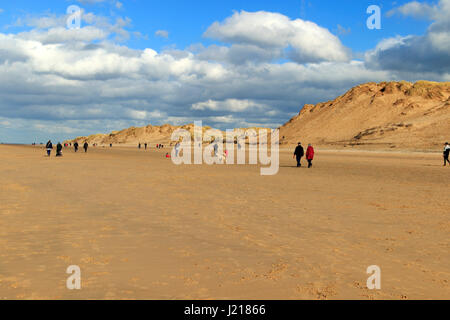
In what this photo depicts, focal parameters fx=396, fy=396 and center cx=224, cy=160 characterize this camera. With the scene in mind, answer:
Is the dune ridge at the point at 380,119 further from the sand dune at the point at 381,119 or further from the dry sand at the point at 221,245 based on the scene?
the dry sand at the point at 221,245

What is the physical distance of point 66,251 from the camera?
6.88m

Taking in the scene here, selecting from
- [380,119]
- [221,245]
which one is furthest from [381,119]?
[221,245]

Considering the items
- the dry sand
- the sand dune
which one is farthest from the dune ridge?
the dry sand

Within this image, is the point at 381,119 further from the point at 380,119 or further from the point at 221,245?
the point at 221,245

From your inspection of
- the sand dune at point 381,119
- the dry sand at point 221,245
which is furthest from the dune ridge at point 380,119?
the dry sand at point 221,245

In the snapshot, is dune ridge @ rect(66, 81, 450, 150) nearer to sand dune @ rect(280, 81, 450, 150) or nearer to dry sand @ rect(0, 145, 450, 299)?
sand dune @ rect(280, 81, 450, 150)

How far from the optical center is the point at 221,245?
24.7ft

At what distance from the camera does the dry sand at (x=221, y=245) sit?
5309 mm

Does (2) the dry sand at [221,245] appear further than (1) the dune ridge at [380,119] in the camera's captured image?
No

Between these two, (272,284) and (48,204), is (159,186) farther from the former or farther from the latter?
(272,284)

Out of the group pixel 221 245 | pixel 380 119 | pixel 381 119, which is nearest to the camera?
pixel 221 245

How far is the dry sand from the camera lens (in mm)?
5309

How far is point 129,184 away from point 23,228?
879cm

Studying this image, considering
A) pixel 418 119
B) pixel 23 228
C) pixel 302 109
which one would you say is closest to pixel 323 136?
pixel 418 119
